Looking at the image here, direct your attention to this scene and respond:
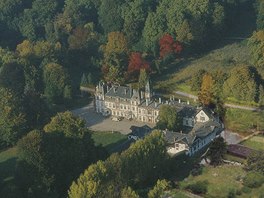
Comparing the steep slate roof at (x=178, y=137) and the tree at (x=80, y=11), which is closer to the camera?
the steep slate roof at (x=178, y=137)

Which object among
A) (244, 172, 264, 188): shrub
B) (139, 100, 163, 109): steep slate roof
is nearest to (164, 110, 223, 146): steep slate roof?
(139, 100, 163, 109): steep slate roof

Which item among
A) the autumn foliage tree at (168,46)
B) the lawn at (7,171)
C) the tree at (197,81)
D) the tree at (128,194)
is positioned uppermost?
the autumn foliage tree at (168,46)

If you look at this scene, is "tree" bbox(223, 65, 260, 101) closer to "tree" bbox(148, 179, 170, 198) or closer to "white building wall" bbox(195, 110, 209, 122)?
"white building wall" bbox(195, 110, 209, 122)

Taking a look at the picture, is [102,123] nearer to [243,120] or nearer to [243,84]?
[243,120]

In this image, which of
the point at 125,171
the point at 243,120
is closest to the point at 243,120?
the point at 243,120

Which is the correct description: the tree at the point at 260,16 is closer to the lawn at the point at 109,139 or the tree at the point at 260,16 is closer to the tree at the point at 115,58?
the tree at the point at 115,58

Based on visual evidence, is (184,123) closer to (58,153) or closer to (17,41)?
(58,153)

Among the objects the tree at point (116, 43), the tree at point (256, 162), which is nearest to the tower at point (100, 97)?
the tree at point (116, 43)
